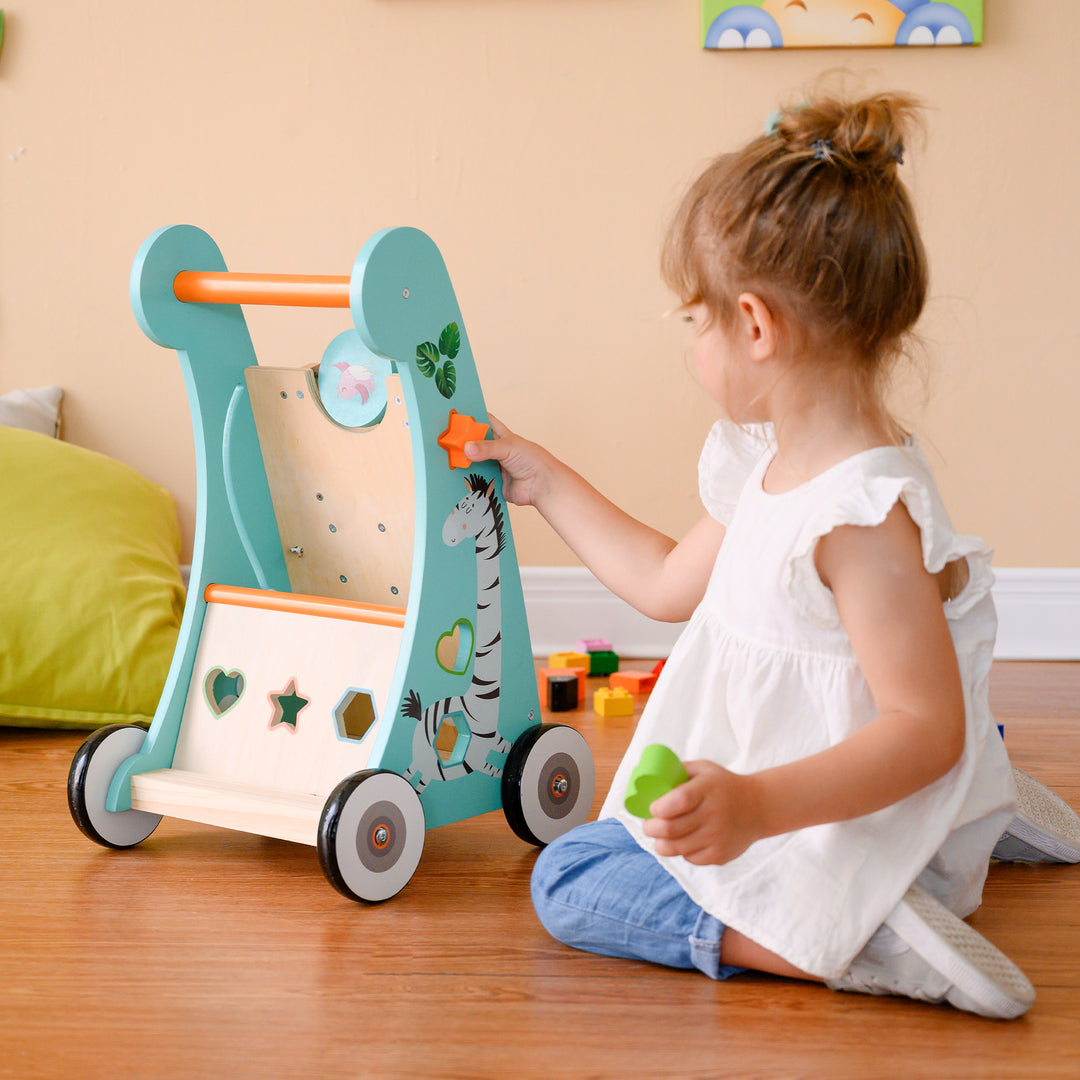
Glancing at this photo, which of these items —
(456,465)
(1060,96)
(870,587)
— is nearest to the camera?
(870,587)

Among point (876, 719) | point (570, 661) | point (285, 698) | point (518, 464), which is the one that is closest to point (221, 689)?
point (285, 698)

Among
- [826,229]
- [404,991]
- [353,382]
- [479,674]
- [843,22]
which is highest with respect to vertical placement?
[843,22]

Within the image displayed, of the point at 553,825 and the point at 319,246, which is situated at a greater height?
the point at 319,246

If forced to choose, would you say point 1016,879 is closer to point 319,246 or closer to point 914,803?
point 914,803

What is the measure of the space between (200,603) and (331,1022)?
43 centimetres

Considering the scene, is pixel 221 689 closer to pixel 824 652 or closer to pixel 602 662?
pixel 824 652

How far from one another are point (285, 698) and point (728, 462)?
408 mm

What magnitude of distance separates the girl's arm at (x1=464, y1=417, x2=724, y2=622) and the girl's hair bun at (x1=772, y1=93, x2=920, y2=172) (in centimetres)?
32

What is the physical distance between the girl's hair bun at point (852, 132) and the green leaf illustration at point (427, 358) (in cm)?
30

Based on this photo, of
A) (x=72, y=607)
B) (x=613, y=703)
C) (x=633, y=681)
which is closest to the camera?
(x=72, y=607)

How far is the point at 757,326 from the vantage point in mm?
734

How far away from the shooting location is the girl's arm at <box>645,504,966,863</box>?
0.63m

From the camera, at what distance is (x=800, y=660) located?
2.49ft

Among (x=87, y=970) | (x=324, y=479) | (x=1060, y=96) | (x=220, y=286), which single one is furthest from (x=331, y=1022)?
(x=1060, y=96)
